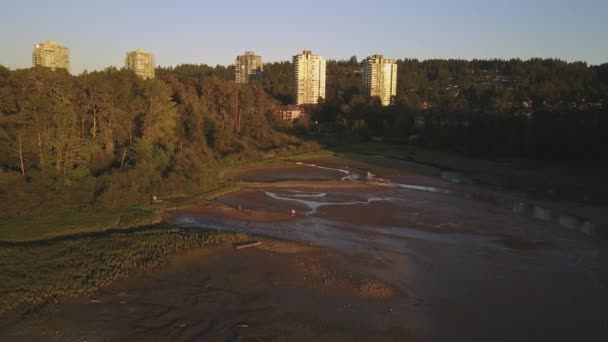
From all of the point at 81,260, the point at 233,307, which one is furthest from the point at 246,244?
the point at 81,260

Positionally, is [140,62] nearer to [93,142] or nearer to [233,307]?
[93,142]

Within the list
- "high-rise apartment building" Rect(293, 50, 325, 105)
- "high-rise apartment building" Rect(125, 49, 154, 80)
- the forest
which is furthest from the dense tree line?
"high-rise apartment building" Rect(293, 50, 325, 105)

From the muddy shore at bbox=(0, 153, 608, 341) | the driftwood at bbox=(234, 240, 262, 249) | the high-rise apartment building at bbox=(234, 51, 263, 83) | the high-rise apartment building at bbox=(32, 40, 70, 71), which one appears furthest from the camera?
the high-rise apartment building at bbox=(234, 51, 263, 83)

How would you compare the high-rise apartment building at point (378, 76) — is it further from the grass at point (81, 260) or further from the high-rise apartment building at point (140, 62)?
the grass at point (81, 260)

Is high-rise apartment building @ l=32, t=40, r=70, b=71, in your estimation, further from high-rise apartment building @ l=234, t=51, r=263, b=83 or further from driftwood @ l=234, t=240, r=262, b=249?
high-rise apartment building @ l=234, t=51, r=263, b=83

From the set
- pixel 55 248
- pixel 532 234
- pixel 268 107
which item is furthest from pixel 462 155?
pixel 55 248

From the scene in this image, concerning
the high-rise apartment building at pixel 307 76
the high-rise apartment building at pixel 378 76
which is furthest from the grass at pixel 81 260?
the high-rise apartment building at pixel 378 76

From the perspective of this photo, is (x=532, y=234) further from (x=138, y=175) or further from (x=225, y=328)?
(x=138, y=175)
